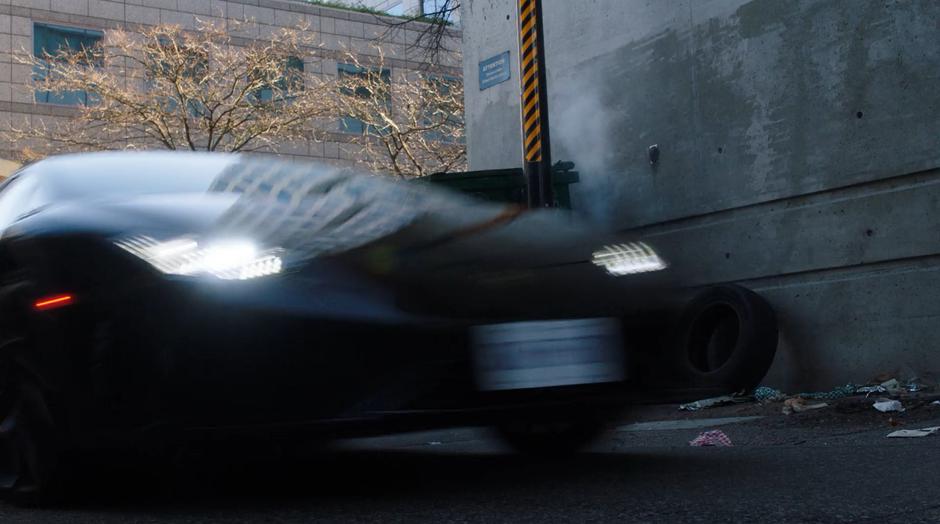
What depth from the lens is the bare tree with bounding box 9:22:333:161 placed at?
2616cm

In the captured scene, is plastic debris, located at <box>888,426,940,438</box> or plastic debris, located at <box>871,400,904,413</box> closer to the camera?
plastic debris, located at <box>888,426,940,438</box>

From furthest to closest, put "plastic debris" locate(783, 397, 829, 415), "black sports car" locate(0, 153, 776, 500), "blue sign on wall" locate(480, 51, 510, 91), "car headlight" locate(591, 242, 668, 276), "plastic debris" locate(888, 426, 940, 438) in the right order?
"blue sign on wall" locate(480, 51, 510, 91), "plastic debris" locate(783, 397, 829, 415), "plastic debris" locate(888, 426, 940, 438), "car headlight" locate(591, 242, 668, 276), "black sports car" locate(0, 153, 776, 500)

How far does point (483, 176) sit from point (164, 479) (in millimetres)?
5744

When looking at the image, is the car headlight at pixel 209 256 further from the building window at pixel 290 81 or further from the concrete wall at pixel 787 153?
the building window at pixel 290 81

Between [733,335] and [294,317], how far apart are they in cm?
603

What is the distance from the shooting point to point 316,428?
129 inches

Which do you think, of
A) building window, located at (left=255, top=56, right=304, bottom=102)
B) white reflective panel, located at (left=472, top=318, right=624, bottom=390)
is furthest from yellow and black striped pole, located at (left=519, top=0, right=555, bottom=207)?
building window, located at (left=255, top=56, right=304, bottom=102)

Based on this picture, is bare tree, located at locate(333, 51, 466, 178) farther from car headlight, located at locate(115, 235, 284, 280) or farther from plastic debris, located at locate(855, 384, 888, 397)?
car headlight, located at locate(115, 235, 284, 280)

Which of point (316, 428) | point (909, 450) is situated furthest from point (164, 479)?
point (909, 450)

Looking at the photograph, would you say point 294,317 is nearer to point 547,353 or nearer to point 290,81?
point 547,353

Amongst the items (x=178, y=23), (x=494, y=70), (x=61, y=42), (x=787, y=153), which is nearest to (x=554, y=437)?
(x=787, y=153)

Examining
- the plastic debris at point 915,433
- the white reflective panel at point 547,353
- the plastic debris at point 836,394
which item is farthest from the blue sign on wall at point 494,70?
the white reflective panel at point 547,353

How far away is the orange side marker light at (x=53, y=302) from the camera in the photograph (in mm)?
3539

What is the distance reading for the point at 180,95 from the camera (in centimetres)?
2598
